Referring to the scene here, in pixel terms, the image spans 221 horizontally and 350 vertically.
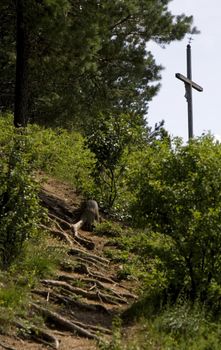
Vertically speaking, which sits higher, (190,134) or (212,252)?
(190,134)

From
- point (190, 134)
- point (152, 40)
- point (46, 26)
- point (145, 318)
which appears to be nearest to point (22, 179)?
point (145, 318)

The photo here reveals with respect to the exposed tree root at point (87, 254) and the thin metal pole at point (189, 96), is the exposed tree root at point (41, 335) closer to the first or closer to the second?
the exposed tree root at point (87, 254)

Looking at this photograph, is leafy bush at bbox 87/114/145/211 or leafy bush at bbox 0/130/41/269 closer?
leafy bush at bbox 0/130/41/269

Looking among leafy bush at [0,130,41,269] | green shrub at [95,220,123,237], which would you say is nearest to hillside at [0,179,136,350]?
green shrub at [95,220,123,237]

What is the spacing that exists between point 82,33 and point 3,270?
5351mm

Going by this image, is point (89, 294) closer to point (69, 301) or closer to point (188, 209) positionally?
point (69, 301)

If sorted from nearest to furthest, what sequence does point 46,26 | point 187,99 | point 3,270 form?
point 3,270
point 46,26
point 187,99

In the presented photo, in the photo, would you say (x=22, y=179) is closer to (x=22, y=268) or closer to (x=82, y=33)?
(x=22, y=268)

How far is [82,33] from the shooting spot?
12242 mm

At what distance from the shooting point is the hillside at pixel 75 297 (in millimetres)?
7160

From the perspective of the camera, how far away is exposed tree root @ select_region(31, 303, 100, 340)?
7535 millimetres

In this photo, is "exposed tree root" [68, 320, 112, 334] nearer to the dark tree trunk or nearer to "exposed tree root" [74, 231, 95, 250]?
"exposed tree root" [74, 231, 95, 250]

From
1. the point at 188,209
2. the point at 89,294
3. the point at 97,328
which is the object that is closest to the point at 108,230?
the point at 89,294

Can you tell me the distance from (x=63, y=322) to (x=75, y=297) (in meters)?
1.05
